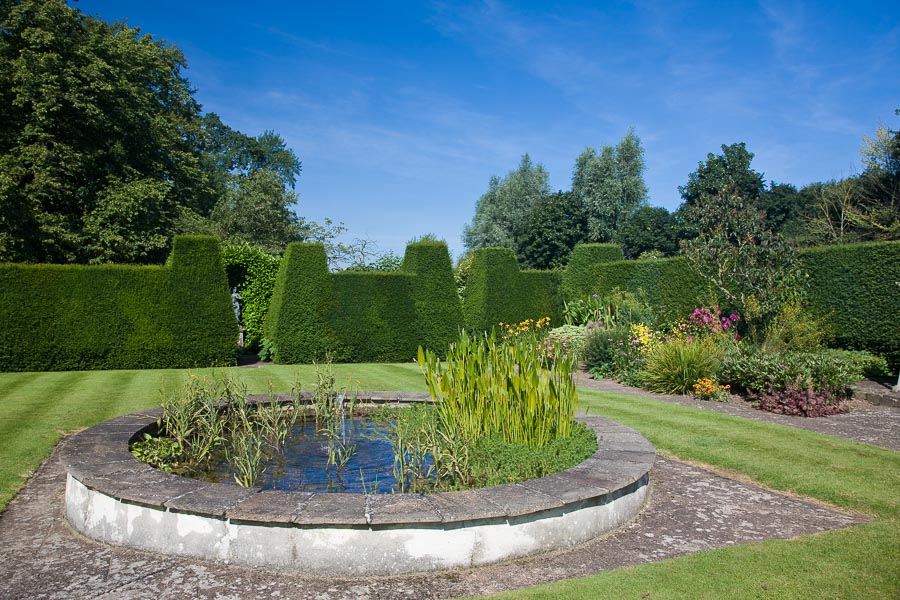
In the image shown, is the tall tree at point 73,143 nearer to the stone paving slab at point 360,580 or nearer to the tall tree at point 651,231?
the stone paving slab at point 360,580

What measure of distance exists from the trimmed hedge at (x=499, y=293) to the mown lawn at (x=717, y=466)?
4.74 m

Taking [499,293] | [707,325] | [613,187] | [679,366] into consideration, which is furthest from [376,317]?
[613,187]

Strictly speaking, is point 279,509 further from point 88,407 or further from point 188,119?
point 188,119

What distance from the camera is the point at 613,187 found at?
33188 millimetres

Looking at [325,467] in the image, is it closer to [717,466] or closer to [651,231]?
[717,466]

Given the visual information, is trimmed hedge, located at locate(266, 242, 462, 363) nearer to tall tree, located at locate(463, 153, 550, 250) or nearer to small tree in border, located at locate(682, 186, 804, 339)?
small tree in border, located at locate(682, 186, 804, 339)

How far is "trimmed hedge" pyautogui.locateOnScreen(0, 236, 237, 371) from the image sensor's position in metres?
10.7

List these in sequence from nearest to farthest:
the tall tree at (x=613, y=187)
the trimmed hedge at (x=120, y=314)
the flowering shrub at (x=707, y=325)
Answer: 1. the flowering shrub at (x=707, y=325)
2. the trimmed hedge at (x=120, y=314)
3. the tall tree at (x=613, y=187)

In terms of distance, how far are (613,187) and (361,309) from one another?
79.6 ft

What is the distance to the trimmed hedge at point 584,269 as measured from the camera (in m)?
16.0

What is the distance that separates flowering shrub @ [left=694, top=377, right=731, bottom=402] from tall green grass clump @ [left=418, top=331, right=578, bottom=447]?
4.31 m

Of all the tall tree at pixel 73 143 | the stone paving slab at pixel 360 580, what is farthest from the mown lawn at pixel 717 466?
the tall tree at pixel 73 143

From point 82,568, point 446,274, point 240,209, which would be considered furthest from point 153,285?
point 240,209

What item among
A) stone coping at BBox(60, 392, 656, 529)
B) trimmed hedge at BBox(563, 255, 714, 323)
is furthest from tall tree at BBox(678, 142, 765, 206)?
stone coping at BBox(60, 392, 656, 529)
